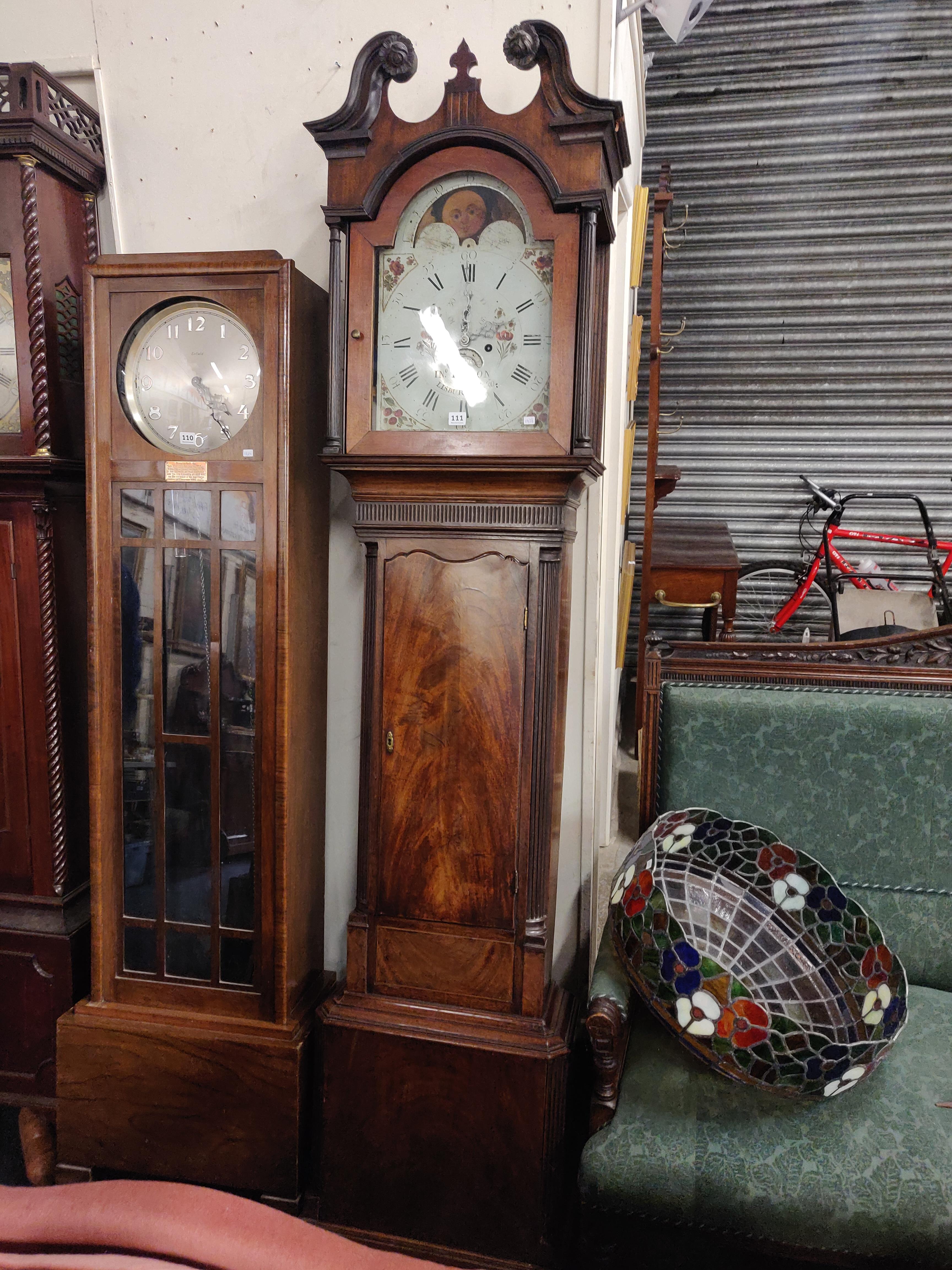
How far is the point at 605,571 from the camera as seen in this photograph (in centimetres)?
194

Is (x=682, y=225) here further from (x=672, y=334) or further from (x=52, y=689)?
(x=52, y=689)

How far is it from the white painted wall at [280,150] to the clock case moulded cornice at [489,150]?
0.27 m

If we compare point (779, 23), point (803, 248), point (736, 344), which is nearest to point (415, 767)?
point (736, 344)

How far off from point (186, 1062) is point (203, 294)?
1535 mm

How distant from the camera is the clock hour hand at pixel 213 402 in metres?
1.60

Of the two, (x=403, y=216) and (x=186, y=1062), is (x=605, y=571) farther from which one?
(x=186, y=1062)

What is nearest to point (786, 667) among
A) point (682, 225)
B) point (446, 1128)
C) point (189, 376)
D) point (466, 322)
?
point (466, 322)

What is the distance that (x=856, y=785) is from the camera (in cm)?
166

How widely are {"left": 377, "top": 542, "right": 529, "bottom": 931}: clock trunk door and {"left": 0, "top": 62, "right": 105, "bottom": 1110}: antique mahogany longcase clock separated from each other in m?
0.78

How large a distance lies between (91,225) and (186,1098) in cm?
191

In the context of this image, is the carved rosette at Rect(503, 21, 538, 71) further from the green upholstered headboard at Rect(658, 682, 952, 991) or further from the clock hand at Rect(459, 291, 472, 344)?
the green upholstered headboard at Rect(658, 682, 952, 991)

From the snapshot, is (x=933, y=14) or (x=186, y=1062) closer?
(x=186, y=1062)

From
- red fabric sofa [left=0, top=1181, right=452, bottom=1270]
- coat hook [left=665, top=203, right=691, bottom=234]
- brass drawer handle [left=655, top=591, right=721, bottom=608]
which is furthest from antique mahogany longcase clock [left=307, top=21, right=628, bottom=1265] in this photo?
coat hook [left=665, top=203, right=691, bottom=234]

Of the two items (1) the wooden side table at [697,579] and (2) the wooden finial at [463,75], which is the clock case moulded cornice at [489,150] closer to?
(2) the wooden finial at [463,75]
